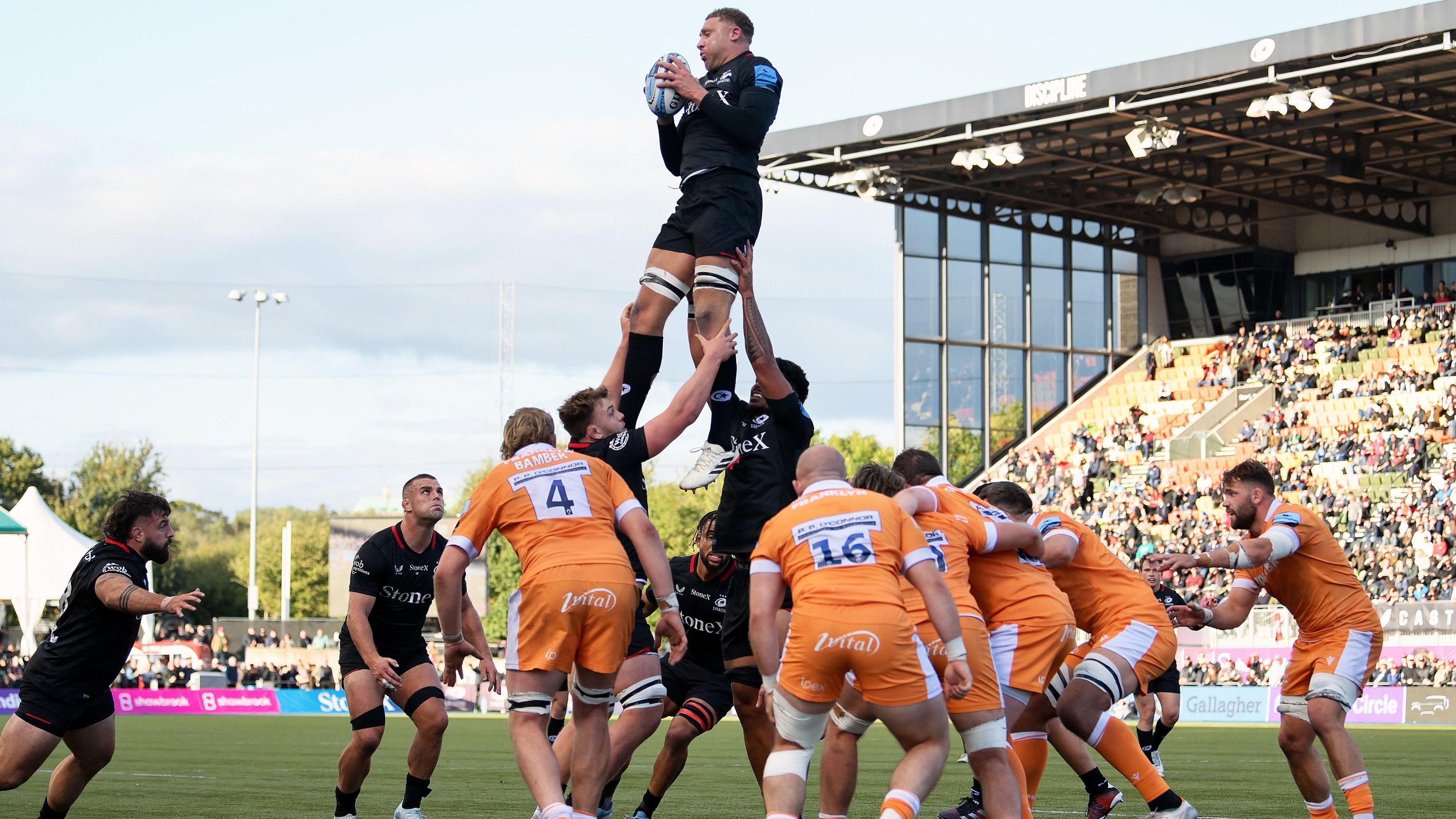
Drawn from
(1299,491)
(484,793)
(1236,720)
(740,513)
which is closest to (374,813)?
(484,793)

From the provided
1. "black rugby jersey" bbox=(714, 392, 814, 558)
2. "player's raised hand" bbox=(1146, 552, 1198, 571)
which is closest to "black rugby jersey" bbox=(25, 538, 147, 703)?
"black rugby jersey" bbox=(714, 392, 814, 558)

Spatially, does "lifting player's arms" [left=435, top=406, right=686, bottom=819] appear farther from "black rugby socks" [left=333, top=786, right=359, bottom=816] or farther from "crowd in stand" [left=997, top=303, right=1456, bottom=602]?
"crowd in stand" [left=997, top=303, right=1456, bottom=602]

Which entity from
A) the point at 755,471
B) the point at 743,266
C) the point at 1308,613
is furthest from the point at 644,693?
the point at 1308,613

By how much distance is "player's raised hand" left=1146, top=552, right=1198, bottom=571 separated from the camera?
9.16m

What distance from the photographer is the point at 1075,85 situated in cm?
3341

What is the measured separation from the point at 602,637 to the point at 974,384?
120 feet

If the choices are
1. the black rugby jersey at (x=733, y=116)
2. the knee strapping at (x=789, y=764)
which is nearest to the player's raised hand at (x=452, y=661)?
the knee strapping at (x=789, y=764)

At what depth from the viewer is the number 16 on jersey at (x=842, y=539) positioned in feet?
22.5

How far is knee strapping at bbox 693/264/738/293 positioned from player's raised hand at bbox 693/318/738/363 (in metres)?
0.19

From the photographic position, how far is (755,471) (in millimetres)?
8859

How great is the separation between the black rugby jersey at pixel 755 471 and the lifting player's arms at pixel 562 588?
1.24 metres

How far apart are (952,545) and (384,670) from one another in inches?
146

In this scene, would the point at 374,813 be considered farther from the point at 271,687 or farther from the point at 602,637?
the point at 271,687

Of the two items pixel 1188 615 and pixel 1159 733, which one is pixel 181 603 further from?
pixel 1159 733
